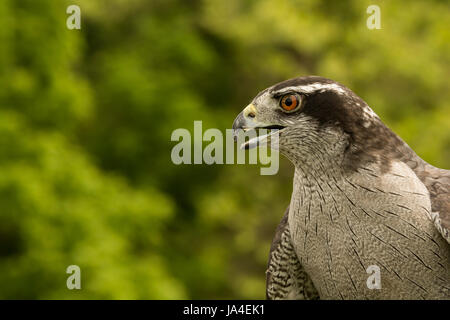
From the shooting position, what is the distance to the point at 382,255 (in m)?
3.14

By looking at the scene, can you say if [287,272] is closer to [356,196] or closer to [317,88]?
[356,196]

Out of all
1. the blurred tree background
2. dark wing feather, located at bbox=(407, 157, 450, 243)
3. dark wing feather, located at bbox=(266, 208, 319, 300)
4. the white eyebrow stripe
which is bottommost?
dark wing feather, located at bbox=(266, 208, 319, 300)

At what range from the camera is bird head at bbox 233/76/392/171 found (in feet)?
10.6

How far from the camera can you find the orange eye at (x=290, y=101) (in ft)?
10.7

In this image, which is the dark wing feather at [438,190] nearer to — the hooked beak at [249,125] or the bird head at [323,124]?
the bird head at [323,124]

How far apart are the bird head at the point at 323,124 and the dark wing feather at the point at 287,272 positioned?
700 millimetres

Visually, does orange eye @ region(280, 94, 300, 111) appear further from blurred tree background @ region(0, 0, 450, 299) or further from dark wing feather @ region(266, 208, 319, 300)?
blurred tree background @ region(0, 0, 450, 299)

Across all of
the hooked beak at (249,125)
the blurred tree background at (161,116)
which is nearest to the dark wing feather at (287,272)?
the hooked beak at (249,125)

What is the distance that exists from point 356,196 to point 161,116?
466 inches

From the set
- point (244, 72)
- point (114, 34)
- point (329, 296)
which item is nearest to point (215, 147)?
point (244, 72)

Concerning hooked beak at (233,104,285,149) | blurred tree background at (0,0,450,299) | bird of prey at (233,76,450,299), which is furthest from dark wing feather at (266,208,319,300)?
blurred tree background at (0,0,450,299)

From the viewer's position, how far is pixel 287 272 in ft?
12.6

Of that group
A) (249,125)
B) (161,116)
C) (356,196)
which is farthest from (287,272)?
(161,116)

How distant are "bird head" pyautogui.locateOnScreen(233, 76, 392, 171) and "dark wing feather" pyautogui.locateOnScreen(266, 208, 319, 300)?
700mm
